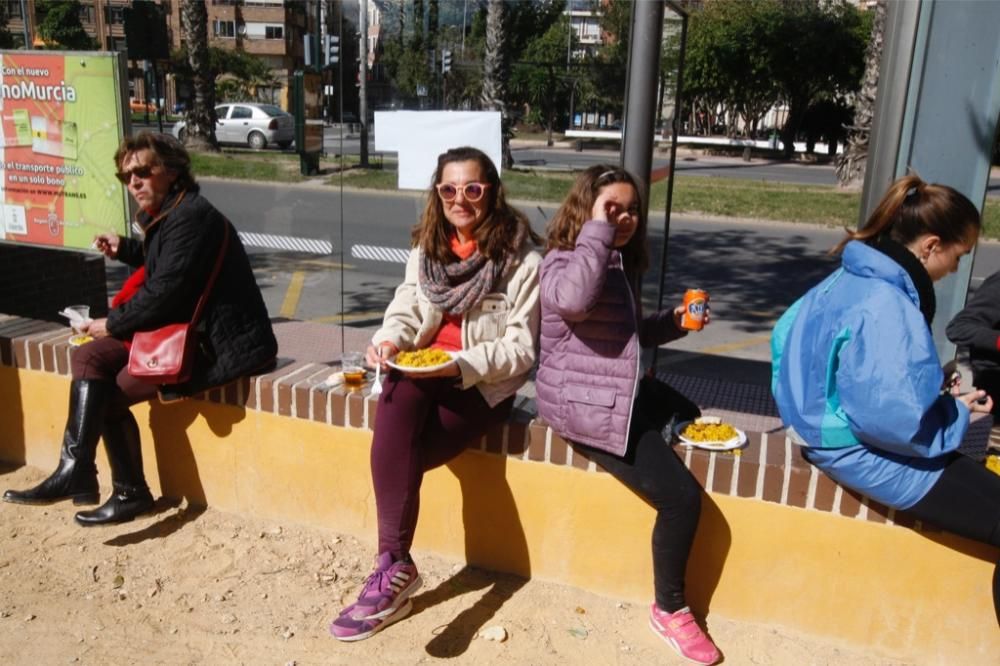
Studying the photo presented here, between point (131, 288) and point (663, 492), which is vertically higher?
point (131, 288)

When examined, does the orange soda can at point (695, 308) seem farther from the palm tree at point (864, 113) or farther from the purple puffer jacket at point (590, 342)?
the palm tree at point (864, 113)

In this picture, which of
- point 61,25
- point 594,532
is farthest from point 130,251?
point 61,25

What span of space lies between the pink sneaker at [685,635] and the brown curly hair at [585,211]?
3.75ft

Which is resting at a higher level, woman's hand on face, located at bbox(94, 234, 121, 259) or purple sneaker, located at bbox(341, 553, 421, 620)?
woman's hand on face, located at bbox(94, 234, 121, 259)

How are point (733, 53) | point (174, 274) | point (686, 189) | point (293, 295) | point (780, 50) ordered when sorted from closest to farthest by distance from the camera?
point (174, 274)
point (293, 295)
point (686, 189)
point (780, 50)
point (733, 53)

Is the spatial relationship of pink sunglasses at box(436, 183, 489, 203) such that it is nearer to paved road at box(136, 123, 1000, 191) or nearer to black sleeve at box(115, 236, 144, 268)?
paved road at box(136, 123, 1000, 191)

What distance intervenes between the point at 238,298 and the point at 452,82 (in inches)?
88.9

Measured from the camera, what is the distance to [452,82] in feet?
16.0

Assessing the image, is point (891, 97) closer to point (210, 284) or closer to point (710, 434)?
point (710, 434)

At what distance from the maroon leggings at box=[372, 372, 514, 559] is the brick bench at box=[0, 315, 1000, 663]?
18 cm

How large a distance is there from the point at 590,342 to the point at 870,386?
31.6 inches

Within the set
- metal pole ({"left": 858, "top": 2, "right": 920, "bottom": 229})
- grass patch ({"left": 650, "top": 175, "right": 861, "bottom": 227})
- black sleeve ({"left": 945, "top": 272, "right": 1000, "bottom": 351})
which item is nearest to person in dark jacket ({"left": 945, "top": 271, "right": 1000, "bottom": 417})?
black sleeve ({"left": 945, "top": 272, "right": 1000, "bottom": 351})

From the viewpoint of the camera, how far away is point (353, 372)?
10.3 ft

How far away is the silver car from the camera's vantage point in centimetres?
732
